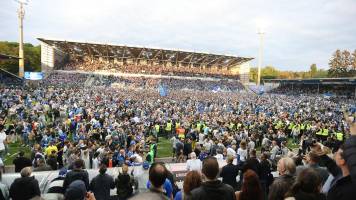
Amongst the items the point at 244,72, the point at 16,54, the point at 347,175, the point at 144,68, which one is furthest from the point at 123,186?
the point at 16,54

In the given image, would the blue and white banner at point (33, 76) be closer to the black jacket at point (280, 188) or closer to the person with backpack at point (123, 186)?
the person with backpack at point (123, 186)

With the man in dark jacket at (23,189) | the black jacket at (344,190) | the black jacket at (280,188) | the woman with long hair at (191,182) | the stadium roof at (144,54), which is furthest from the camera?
the stadium roof at (144,54)

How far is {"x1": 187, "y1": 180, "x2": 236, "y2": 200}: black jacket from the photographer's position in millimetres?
2725

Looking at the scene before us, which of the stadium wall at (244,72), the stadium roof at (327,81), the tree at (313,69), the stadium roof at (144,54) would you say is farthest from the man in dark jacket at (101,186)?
the tree at (313,69)

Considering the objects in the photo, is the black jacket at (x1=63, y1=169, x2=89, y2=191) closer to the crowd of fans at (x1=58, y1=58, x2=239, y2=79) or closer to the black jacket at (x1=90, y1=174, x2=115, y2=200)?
the black jacket at (x1=90, y1=174, x2=115, y2=200)

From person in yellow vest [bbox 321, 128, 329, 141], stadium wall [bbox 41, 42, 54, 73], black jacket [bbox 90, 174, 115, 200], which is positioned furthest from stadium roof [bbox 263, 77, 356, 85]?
stadium wall [bbox 41, 42, 54, 73]

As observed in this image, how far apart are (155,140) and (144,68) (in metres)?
44.5

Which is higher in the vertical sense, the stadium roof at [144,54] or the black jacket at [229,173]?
the stadium roof at [144,54]

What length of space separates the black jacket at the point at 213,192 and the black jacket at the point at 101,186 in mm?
2865

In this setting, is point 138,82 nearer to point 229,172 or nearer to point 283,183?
point 229,172

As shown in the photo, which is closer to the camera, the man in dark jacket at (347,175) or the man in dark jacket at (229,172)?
the man in dark jacket at (347,175)

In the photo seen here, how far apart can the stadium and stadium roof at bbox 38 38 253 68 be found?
0.41 metres

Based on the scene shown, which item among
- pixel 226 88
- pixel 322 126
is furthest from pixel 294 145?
pixel 226 88

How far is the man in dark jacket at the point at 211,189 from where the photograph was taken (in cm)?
273
